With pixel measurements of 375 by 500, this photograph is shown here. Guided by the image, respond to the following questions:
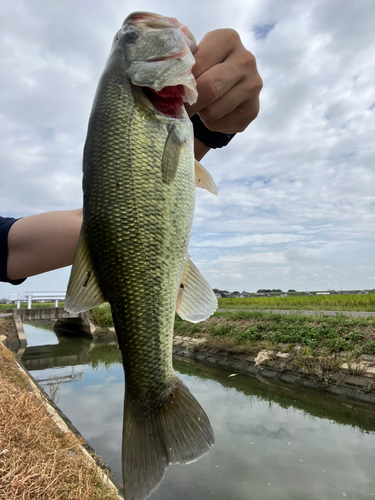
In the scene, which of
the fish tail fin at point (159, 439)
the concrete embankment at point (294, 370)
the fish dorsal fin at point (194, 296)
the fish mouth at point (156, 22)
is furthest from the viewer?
the concrete embankment at point (294, 370)

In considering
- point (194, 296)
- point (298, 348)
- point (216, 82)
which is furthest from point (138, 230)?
point (298, 348)

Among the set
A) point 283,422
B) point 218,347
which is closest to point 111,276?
point 283,422

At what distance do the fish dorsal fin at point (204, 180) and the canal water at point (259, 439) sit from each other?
21.8 feet

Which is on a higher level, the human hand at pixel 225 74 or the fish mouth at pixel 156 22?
the fish mouth at pixel 156 22

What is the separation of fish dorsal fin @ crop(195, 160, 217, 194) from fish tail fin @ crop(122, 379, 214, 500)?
101 centimetres

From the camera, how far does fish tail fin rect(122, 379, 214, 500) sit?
122cm

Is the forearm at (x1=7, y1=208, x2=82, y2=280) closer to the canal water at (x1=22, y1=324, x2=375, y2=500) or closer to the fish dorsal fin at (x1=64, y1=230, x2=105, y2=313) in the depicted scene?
the fish dorsal fin at (x1=64, y1=230, x2=105, y2=313)

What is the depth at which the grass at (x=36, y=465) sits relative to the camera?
10.5ft

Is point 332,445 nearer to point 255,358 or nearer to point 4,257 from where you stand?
point 255,358

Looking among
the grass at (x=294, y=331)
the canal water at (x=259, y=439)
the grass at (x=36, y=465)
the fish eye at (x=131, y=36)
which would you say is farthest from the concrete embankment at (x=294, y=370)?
the fish eye at (x=131, y=36)

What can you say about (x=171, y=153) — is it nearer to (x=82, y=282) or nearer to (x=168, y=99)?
(x=168, y=99)

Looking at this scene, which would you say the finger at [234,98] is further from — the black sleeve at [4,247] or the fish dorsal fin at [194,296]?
the black sleeve at [4,247]

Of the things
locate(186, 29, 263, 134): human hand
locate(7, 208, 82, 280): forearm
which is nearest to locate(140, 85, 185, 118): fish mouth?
locate(186, 29, 263, 134): human hand

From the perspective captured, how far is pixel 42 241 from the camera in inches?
81.0
